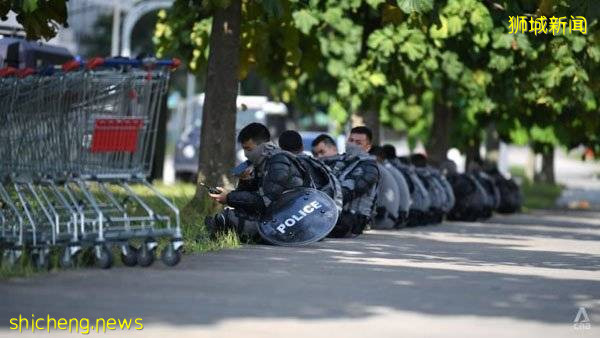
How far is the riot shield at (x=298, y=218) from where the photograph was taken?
1555 centimetres

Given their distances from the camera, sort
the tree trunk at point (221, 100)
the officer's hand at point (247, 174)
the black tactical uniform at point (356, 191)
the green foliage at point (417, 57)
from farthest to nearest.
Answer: the green foliage at point (417, 57), the tree trunk at point (221, 100), the black tactical uniform at point (356, 191), the officer's hand at point (247, 174)

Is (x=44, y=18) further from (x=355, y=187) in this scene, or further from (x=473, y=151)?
(x=473, y=151)

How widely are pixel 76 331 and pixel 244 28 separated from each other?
13.1 m

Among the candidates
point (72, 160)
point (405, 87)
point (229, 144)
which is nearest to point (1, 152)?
point (72, 160)

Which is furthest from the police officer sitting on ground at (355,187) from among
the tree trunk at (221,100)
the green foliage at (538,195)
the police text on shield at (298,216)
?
the green foliage at (538,195)

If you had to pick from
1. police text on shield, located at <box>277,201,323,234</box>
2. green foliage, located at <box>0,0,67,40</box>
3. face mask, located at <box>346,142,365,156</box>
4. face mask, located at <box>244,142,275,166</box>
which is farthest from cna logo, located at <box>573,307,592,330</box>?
face mask, located at <box>346,142,365,156</box>

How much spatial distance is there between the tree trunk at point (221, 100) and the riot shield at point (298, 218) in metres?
4.28

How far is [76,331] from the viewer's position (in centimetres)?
865

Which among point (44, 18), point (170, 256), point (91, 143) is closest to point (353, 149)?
point (44, 18)

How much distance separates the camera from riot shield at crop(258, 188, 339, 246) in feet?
51.0

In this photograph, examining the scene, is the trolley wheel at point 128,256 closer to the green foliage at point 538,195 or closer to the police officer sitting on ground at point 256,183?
the police officer sitting on ground at point 256,183

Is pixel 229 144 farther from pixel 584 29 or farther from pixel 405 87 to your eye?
pixel 405 87

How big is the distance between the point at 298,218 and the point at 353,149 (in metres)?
3.36

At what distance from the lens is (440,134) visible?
31.8 meters
